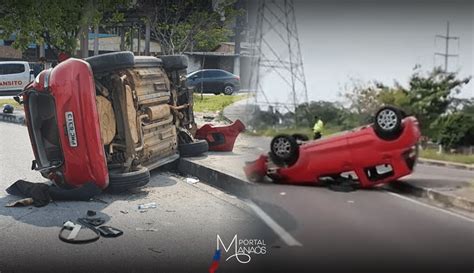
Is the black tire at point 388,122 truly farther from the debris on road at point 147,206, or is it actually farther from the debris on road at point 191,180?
the debris on road at point 191,180

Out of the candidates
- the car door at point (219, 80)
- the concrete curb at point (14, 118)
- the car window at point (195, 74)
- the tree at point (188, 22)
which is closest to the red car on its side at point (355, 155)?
the car door at point (219, 80)

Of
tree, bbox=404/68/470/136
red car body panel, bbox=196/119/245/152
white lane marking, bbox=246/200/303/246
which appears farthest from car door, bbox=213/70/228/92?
tree, bbox=404/68/470/136

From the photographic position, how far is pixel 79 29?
6.81 feet

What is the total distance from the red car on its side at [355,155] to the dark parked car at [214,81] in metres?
0.29

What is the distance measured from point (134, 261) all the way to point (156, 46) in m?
0.81

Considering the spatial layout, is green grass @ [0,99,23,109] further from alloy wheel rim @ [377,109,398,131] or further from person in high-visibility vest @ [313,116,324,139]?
alloy wheel rim @ [377,109,398,131]

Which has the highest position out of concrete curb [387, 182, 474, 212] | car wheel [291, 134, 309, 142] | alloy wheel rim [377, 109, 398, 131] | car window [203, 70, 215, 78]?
car window [203, 70, 215, 78]

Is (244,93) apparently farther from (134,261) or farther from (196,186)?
(196,186)

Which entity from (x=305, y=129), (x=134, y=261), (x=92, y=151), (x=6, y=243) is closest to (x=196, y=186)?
(x=92, y=151)

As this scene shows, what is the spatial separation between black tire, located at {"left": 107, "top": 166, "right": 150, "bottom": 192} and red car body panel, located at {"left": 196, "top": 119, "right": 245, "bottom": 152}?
38 cm

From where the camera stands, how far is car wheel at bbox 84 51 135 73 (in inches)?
90.6

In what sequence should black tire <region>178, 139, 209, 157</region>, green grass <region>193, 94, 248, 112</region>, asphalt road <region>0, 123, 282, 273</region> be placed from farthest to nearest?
black tire <region>178, 139, 209, 157</region> → green grass <region>193, 94, 248, 112</region> → asphalt road <region>0, 123, 282, 273</region>

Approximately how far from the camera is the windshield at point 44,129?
→ 8.21ft

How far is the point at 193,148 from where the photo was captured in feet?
11.2
